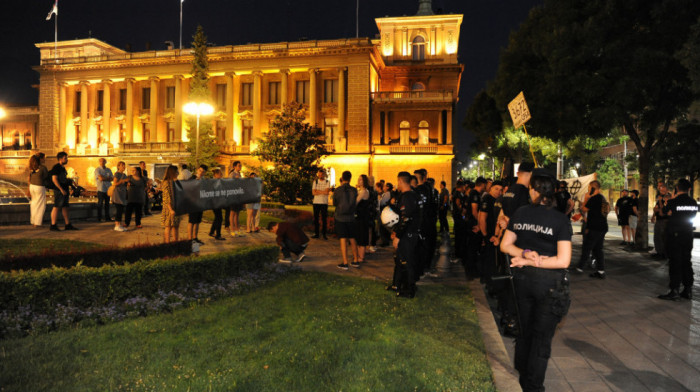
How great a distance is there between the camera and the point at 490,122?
31422 mm

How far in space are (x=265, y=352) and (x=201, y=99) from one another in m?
37.9

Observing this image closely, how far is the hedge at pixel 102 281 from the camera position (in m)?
4.91

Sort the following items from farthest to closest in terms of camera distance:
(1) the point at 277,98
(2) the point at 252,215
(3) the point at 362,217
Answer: (1) the point at 277,98, (2) the point at 252,215, (3) the point at 362,217

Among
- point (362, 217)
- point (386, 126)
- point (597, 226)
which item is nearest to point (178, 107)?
point (386, 126)

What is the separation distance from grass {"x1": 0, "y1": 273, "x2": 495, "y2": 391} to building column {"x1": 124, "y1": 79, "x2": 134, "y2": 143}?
4863cm

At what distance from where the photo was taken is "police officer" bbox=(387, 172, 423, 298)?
6742 mm

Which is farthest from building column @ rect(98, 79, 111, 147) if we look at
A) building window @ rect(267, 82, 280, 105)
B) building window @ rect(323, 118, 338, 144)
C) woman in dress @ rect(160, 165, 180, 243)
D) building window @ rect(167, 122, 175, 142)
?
woman in dress @ rect(160, 165, 180, 243)

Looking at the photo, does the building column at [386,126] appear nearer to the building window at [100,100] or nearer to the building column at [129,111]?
the building column at [129,111]

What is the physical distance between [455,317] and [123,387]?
412 cm

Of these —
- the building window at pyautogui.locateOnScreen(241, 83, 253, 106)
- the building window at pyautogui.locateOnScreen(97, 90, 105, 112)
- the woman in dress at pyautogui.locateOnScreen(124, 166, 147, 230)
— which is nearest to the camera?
the woman in dress at pyautogui.locateOnScreen(124, 166, 147, 230)

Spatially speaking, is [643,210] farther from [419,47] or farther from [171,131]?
[171,131]

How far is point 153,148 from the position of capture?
1650 inches

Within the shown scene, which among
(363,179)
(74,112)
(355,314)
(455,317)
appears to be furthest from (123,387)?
(74,112)

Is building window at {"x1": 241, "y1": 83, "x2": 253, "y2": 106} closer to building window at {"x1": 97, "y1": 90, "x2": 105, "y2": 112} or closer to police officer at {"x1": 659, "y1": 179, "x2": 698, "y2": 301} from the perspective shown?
building window at {"x1": 97, "y1": 90, "x2": 105, "y2": 112}
